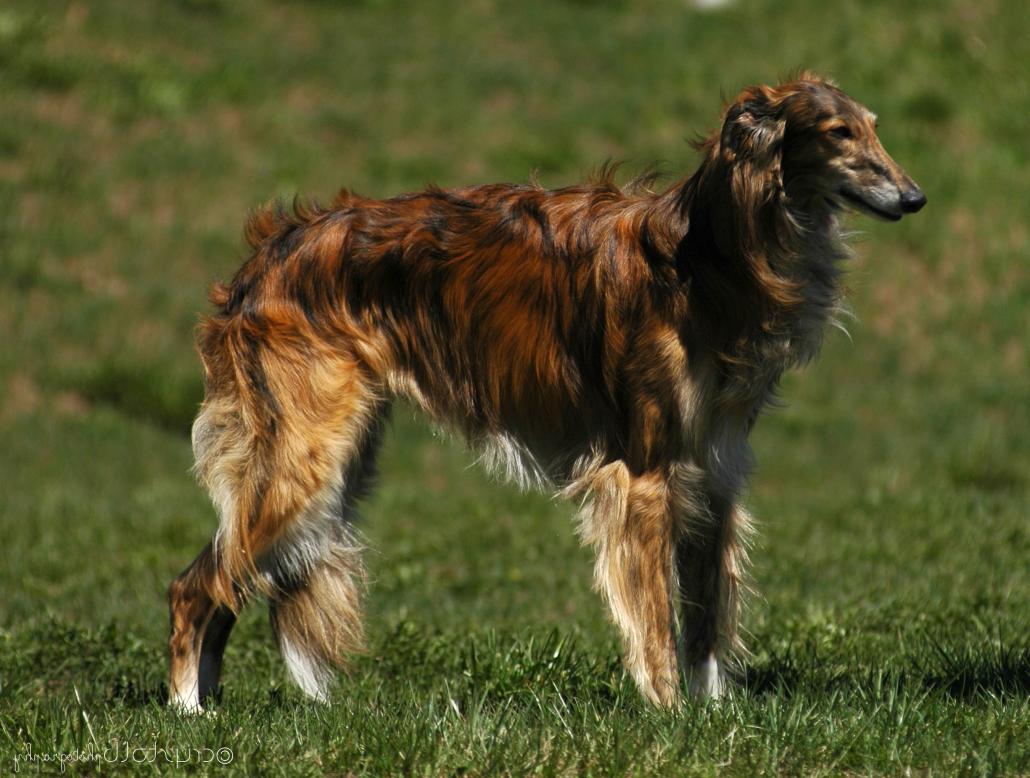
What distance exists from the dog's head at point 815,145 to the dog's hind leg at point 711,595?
1.29 meters

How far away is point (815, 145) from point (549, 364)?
4.17 ft

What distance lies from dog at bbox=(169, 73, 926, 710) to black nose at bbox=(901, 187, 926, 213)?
0.20m

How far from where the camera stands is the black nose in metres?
4.80

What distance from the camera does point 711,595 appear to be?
221 inches

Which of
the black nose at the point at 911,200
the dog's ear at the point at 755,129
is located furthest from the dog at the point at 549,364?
the black nose at the point at 911,200

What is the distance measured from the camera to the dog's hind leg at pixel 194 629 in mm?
5590

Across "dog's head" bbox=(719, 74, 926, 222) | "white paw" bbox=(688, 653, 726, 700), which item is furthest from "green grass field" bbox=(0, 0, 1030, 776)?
"dog's head" bbox=(719, 74, 926, 222)

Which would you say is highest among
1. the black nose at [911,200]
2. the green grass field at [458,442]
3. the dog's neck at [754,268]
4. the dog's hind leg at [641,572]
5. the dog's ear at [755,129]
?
the dog's ear at [755,129]

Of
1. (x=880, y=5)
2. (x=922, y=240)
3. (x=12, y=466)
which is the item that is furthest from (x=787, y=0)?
(x=12, y=466)

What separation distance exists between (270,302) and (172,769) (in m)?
1.88

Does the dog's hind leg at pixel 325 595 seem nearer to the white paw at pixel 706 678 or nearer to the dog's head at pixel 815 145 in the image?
the white paw at pixel 706 678

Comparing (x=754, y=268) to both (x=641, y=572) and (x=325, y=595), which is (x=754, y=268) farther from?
(x=325, y=595)

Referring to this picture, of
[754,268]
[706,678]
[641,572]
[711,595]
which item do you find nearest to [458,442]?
[641,572]

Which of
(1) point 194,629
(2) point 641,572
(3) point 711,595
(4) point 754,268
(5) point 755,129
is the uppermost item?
(5) point 755,129
